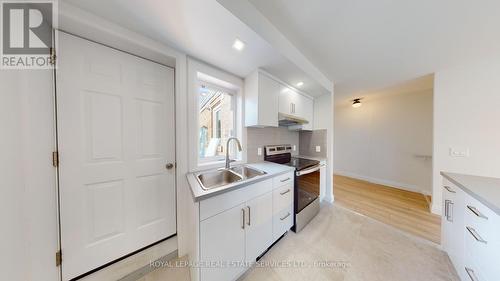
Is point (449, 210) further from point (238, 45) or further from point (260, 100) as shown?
point (238, 45)

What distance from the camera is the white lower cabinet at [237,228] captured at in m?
1.03

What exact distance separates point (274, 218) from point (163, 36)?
2.10 metres

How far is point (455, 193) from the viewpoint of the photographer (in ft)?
4.32

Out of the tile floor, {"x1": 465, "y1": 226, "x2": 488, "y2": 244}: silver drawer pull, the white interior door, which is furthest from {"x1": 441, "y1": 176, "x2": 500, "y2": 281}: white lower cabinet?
the white interior door

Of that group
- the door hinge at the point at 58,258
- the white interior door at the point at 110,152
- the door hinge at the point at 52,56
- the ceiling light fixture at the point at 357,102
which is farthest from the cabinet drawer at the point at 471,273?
the ceiling light fixture at the point at 357,102

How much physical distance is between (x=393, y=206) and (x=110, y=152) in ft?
13.9

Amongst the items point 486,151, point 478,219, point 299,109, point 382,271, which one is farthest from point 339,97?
point 382,271

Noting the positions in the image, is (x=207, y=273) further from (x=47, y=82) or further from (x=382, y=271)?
(x=47, y=82)

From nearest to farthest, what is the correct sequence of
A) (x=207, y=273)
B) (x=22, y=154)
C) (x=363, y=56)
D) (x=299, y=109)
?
(x=22, y=154), (x=207, y=273), (x=363, y=56), (x=299, y=109)

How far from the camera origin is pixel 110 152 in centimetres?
129

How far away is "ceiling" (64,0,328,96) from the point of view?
954 millimetres

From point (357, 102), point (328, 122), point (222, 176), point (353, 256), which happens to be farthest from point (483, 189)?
point (357, 102)

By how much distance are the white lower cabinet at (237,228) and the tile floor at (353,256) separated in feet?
0.69

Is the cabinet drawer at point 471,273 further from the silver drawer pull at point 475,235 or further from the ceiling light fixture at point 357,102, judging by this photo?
the ceiling light fixture at point 357,102
